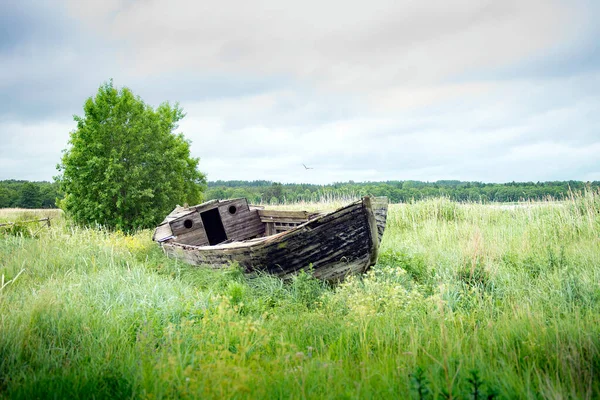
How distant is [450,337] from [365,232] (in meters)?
3.17

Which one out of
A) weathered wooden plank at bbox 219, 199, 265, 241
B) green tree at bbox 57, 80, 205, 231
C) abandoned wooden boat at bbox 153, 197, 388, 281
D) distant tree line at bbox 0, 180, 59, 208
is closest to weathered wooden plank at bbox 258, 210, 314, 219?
weathered wooden plank at bbox 219, 199, 265, 241

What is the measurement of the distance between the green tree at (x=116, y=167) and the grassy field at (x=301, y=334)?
6.90 metres

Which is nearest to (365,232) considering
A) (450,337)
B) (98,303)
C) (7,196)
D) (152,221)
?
(450,337)

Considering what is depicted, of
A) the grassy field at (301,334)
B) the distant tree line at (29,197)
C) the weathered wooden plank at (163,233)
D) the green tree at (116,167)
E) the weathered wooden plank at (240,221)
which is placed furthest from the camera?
the distant tree line at (29,197)

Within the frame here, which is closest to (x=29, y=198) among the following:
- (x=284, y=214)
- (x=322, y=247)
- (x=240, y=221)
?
(x=240, y=221)

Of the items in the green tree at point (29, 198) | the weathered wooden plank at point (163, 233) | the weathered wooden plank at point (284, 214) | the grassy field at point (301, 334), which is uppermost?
the green tree at point (29, 198)

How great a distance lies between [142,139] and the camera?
1608 centimetres

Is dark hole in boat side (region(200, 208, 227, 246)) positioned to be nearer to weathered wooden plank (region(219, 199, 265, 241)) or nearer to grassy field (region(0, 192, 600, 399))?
weathered wooden plank (region(219, 199, 265, 241))

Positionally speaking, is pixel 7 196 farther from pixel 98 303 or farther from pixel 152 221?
pixel 98 303

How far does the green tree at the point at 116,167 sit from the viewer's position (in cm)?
1533

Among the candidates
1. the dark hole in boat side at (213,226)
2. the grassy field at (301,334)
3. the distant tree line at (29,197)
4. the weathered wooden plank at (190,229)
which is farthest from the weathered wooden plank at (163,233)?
the distant tree line at (29,197)

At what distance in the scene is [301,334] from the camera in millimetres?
4387

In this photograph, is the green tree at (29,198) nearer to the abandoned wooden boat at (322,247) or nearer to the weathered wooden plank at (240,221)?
the weathered wooden plank at (240,221)

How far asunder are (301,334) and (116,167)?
13065mm
